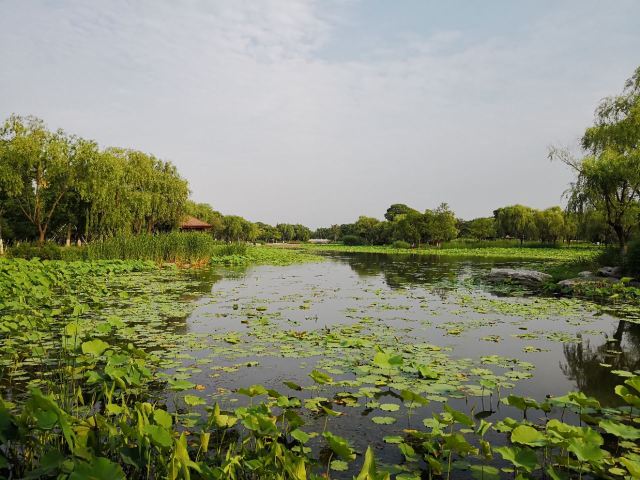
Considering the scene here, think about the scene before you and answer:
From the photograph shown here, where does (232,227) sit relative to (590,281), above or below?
above

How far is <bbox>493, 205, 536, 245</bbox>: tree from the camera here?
48.3m

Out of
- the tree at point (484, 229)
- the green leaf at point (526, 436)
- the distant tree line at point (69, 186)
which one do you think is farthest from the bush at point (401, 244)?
the green leaf at point (526, 436)

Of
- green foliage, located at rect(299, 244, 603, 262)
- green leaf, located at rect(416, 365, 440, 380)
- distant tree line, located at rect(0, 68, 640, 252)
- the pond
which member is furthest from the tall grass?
green foliage, located at rect(299, 244, 603, 262)

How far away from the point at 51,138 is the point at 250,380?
23042 millimetres

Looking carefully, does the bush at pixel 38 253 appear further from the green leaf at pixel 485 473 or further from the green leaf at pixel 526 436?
the green leaf at pixel 526 436

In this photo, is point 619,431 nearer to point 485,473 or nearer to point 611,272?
point 485,473

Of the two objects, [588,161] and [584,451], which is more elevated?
[588,161]

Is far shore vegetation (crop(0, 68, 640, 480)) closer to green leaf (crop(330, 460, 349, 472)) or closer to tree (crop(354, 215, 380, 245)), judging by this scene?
green leaf (crop(330, 460, 349, 472))

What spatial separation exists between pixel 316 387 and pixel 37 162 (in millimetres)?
22875

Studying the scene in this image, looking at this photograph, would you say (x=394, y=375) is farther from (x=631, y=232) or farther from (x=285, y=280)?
(x=631, y=232)

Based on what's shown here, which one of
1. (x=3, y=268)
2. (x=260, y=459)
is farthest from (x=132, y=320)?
(x=260, y=459)

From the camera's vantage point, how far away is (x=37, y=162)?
21.0 m

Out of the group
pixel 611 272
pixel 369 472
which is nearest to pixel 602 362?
pixel 369 472

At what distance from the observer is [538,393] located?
419 cm
